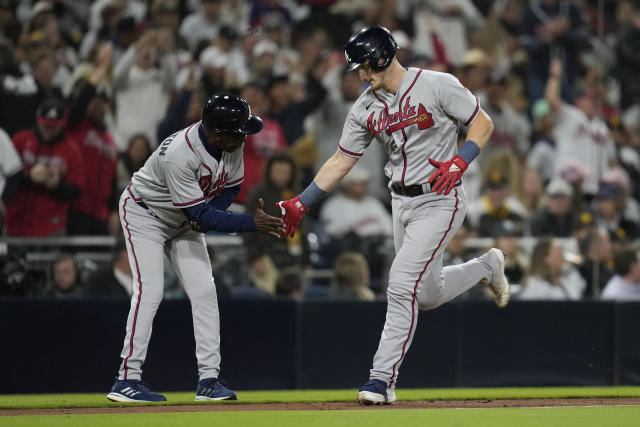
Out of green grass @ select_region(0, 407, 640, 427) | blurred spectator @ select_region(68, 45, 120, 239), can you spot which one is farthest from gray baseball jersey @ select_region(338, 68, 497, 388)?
blurred spectator @ select_region(68, 45, 120, 239)

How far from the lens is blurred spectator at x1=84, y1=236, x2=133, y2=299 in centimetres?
857

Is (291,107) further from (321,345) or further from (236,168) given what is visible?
(236,168)

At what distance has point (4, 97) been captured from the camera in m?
9.07

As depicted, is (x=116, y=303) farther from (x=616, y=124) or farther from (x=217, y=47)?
(x=616, y=124)

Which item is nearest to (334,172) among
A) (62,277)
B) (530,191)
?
(62,277)

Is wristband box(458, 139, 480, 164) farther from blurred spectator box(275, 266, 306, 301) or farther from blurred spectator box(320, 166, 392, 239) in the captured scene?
blurred spectator box(320, 166, 392, 239)

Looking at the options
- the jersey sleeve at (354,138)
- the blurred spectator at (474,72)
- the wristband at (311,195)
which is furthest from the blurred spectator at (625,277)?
the wristband at (311,195)

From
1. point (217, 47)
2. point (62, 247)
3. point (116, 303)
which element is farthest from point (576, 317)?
point (217, 47)

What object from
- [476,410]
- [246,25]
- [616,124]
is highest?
[246,25]

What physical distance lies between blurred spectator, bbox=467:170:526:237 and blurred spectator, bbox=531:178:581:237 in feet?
0.61

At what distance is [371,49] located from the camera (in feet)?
20.3

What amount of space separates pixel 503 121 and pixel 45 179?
5575mm

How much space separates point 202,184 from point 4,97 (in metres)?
3.32

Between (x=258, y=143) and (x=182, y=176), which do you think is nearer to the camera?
(x=182, y=176)
